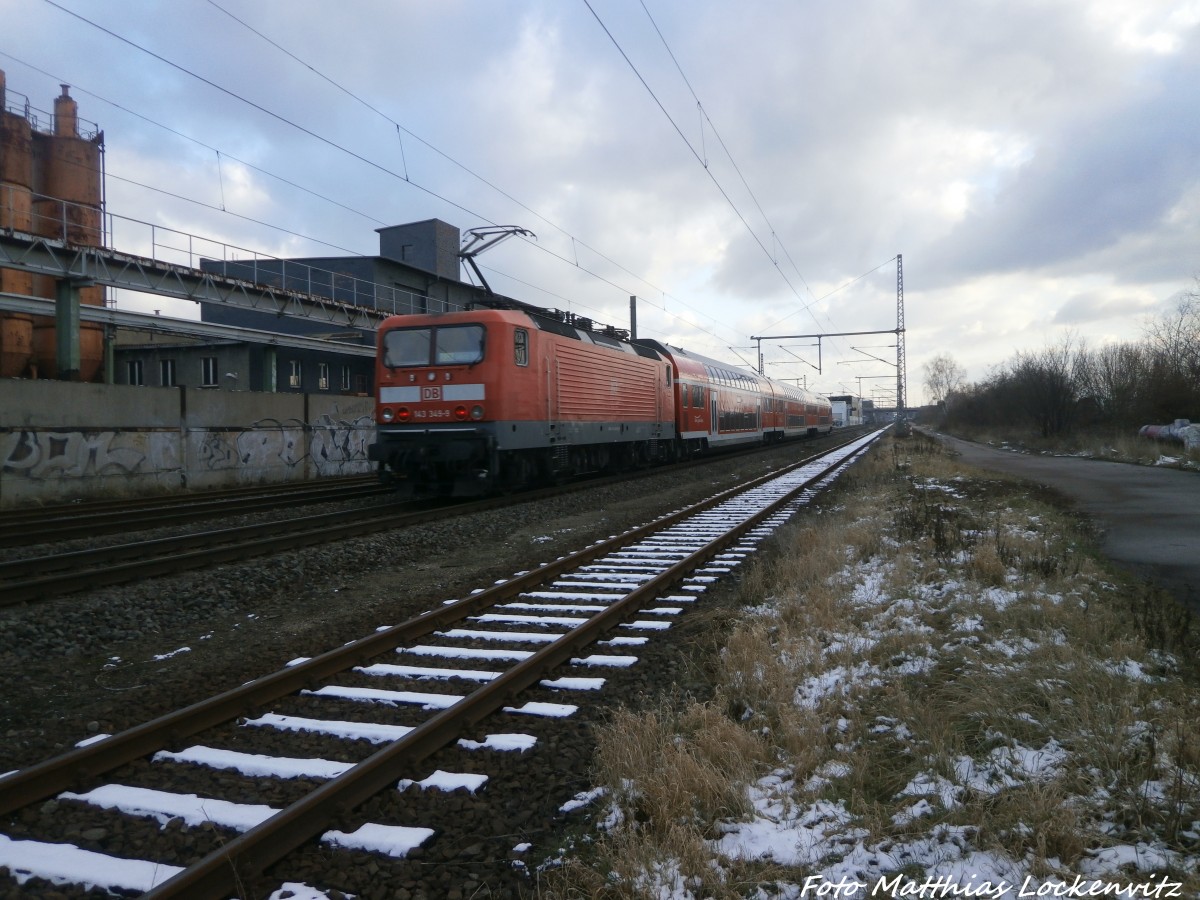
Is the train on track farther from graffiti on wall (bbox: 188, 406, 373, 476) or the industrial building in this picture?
the industrial building

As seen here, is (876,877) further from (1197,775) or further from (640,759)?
(1197,775)

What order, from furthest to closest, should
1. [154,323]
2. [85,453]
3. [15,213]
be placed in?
[15,213] < [154,323] < [85,453]

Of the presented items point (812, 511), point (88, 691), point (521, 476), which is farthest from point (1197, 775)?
point (521, 476)

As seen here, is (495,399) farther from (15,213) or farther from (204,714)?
(15,213)

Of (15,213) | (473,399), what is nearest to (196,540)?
(473,399)

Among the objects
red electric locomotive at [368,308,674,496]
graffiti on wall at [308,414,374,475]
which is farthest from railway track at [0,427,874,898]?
graffiti on wall at [308,414,374,475]

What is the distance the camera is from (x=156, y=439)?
56.7 ft

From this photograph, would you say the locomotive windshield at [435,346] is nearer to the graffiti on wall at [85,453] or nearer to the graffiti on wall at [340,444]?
the graffiti on wall at [85,453]

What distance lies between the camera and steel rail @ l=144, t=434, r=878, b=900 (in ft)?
8.94

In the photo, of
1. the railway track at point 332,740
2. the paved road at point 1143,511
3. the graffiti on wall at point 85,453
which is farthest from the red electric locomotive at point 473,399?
the paved road at point 1143,511

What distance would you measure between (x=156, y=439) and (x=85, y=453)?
4.99 ft

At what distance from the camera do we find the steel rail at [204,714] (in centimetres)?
346

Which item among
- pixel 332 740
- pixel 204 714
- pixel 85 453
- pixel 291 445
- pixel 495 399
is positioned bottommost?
pixel 332 740

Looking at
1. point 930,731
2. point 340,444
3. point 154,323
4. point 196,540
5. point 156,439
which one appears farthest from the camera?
point 154,323
